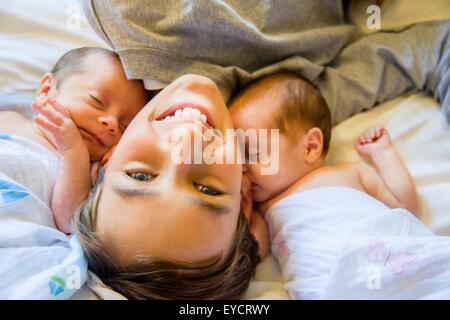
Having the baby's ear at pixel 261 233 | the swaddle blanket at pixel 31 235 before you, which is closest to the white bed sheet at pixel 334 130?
the baby's ear at pixel 261 233

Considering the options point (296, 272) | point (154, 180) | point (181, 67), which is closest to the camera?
point (154, 180)

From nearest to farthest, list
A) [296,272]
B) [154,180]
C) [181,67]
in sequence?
[154,180], [296,272], [181,67]

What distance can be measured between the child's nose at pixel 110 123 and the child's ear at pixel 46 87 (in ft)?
0.43

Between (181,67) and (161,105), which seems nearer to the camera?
(161,105)

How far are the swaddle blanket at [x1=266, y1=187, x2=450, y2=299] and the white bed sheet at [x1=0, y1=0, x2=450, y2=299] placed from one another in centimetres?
6

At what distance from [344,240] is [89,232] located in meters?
0.42

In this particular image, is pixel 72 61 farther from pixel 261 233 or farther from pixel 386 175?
pixel 386 175

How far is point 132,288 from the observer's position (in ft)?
2.26

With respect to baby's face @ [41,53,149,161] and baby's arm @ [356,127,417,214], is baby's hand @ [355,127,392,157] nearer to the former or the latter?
baby's arm @ [356,127,417,214]

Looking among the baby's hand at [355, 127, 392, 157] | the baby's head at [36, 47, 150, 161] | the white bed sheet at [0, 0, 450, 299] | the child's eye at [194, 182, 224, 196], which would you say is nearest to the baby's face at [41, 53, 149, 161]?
the baby's head at [36, 47, 150, 161]
